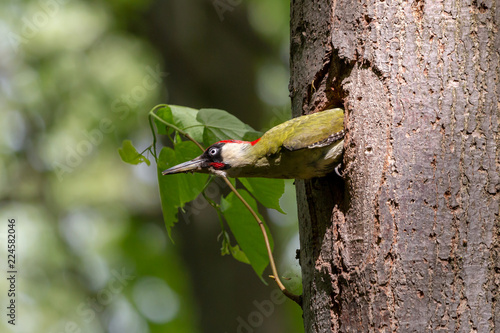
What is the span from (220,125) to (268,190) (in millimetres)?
479

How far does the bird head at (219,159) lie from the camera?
3053mm

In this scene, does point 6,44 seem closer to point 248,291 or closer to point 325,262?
point 248,291

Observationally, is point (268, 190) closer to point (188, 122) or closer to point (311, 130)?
point (311, 130)

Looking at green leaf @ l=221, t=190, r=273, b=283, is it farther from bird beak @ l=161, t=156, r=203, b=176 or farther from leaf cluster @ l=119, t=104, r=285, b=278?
bird beak @ l=161, t=156, r=203, b=176

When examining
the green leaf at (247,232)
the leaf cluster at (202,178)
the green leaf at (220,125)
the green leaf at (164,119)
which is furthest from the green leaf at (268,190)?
the green leaf at (164,119)

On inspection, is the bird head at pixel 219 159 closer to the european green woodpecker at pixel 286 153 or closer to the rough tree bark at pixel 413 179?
the european green woodpecker at pixel 286 153

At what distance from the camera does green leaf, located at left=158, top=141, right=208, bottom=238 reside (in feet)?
9.46

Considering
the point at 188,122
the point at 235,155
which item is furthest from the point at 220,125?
the point at 235,155

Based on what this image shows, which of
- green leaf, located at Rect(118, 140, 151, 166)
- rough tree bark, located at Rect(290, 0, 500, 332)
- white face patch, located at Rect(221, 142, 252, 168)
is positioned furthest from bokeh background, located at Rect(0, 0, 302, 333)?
rough tree bark, located at Rect(290, 0, 500, 332)

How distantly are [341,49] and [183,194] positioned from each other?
1.29m

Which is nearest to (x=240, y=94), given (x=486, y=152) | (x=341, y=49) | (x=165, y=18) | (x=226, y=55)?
(x=226, y=55)

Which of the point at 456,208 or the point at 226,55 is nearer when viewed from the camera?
the point at 456,208

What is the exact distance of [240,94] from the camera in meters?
7.55

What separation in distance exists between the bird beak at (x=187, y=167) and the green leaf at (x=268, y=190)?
336 mm
